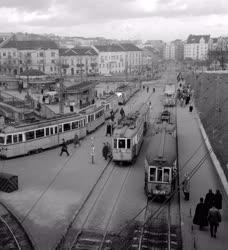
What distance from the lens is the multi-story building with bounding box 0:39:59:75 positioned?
4274 inches

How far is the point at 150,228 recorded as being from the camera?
50.9 feet

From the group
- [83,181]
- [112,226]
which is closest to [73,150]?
[83,181]

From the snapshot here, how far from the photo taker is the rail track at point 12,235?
14.2 m

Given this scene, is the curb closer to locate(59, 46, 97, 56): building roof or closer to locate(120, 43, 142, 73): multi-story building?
locate(59, 46, 97, 56): building roof

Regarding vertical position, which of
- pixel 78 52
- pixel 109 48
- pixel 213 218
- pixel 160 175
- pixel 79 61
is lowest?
pixel 213 218

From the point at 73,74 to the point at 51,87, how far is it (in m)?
49.6

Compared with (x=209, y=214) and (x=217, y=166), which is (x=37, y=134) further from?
(x=209, y=214)

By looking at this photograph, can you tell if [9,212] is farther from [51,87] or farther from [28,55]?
[28,55]

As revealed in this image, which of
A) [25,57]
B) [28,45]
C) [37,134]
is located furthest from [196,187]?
[28,45]

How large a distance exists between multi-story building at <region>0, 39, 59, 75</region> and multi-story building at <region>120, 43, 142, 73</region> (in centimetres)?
3224

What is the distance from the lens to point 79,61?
11919 centimetres

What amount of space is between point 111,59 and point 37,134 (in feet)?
343

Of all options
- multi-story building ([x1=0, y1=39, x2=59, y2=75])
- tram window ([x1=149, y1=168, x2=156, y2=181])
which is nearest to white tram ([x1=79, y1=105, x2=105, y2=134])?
tram window ([x1=149, y1=168, x2=156, y2=181])

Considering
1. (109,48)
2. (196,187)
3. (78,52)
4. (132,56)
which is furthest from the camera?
(132,56)
